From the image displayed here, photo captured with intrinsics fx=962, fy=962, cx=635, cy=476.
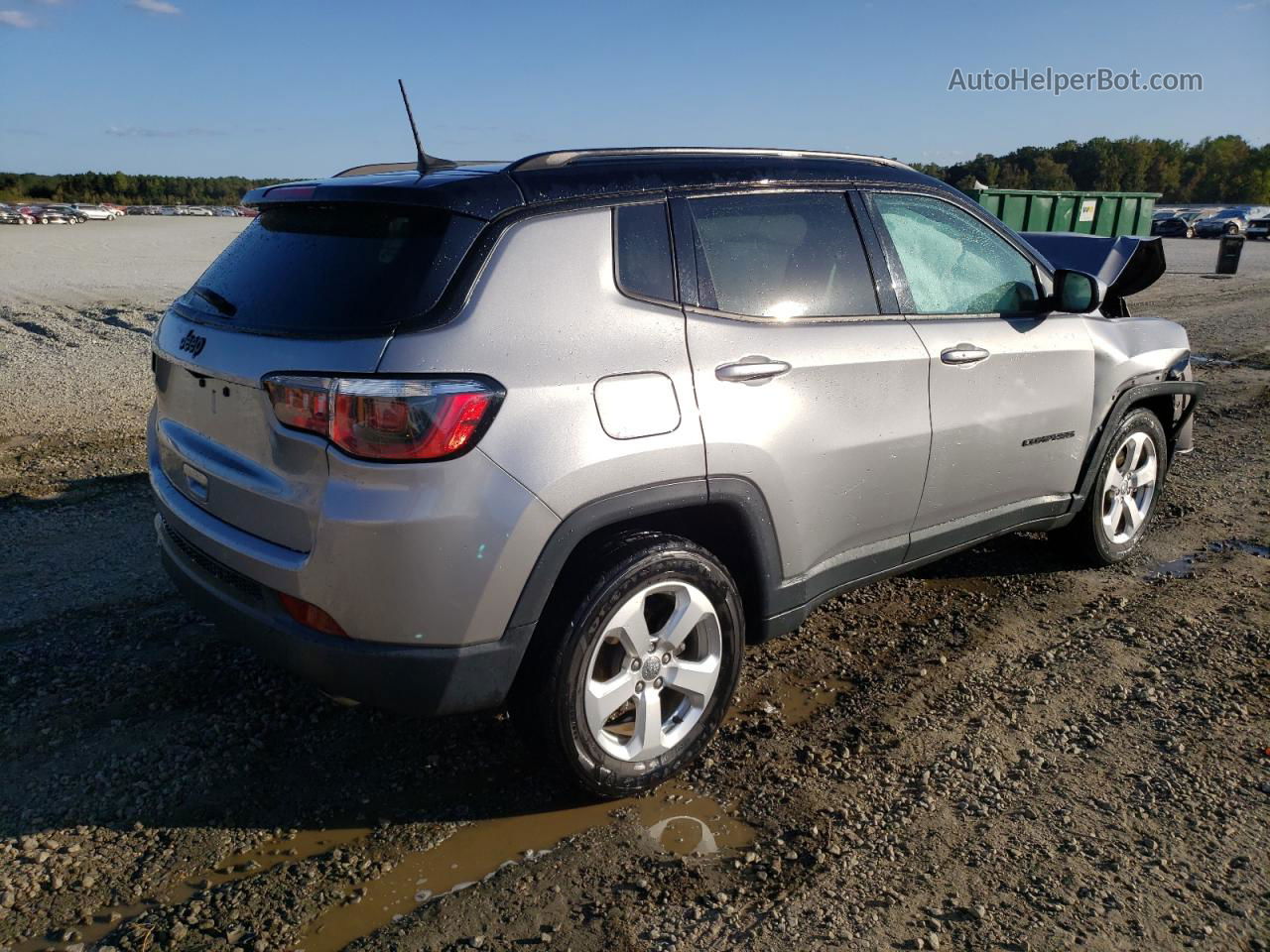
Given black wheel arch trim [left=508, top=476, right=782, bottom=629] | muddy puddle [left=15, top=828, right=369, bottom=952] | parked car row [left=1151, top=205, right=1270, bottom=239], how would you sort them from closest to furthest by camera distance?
muddy puddle [left=15, top=828, right=369, bottom=952]
black wheel arch trim [left=508, top=476, right=782, bottom=629]
parked car row [left=1151, top=205, right=1270, bottom=239]

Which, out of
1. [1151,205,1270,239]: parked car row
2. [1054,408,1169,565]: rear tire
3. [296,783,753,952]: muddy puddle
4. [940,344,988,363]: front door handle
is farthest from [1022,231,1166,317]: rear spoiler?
[1151,205,1270,239]: parked car row

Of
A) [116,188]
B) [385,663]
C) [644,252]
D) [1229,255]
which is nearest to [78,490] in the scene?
[385,663]

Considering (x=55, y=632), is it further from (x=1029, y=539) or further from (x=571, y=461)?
(x=1029, y=539)

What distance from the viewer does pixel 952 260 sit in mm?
3869

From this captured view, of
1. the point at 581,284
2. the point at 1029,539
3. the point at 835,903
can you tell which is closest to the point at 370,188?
the point at 581,284

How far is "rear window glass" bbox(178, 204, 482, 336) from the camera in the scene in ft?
8.30

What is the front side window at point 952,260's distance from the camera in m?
3.67

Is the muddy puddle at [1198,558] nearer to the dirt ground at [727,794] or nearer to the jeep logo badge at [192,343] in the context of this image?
the dirt ground at [727,794]

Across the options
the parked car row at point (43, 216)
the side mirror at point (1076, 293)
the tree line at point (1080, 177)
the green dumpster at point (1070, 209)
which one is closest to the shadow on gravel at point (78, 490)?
the side mirror at point (1076, 293)

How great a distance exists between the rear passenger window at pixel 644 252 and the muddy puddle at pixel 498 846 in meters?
1.55

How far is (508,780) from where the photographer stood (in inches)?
119

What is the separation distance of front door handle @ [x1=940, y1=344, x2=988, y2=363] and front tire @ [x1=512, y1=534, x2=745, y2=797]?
4.27 ft

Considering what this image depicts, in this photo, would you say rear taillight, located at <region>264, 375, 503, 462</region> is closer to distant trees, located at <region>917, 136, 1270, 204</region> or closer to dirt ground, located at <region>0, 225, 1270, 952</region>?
dirt ground, located at <region>0, 225, 1270, 952</region>

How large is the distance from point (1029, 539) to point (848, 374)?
2556 millimetres
